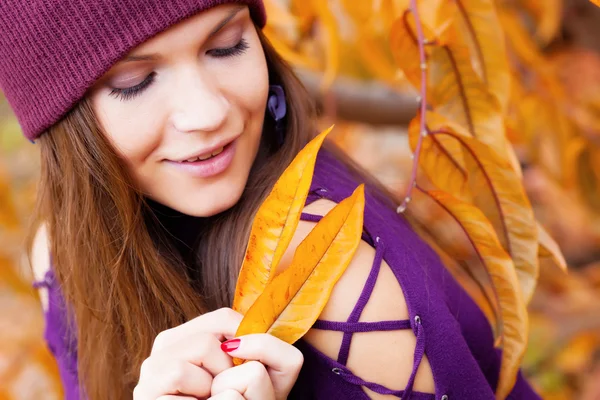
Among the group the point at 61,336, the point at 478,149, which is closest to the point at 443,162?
the point at 478,149

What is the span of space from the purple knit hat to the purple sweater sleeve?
1.72 ft

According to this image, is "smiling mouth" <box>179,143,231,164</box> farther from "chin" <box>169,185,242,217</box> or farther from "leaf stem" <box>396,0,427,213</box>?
"leaf stem" <box>396,0,427,213</box>

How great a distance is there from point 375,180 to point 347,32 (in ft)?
8.38

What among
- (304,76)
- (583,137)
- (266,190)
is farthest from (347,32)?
(266,190)

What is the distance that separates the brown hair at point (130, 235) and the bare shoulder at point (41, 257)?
0.95 ft

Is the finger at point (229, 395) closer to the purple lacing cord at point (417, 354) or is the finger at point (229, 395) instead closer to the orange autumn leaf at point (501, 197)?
the purple lacing cord at point (417, 354)

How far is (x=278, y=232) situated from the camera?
32.8 inches

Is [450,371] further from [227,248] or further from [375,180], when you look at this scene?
[375,180]

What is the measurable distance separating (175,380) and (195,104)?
382 millimetres

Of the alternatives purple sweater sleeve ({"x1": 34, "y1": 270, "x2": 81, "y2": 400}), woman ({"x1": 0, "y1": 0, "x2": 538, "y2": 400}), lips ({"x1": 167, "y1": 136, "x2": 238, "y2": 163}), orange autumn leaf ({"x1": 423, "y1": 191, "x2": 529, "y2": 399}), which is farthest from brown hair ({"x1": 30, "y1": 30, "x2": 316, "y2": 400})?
orange autumn leaf ({"x1": 423, "y1": 191, "x2": 529, "y2": 399})

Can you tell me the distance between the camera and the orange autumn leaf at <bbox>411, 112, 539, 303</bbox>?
3.31 ft

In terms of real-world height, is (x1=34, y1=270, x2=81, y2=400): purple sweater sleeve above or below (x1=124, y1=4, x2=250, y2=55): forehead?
below

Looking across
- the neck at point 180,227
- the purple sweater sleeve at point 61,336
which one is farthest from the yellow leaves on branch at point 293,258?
the purple sweater sleeve at point 61,336

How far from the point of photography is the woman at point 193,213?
3.10 ft
